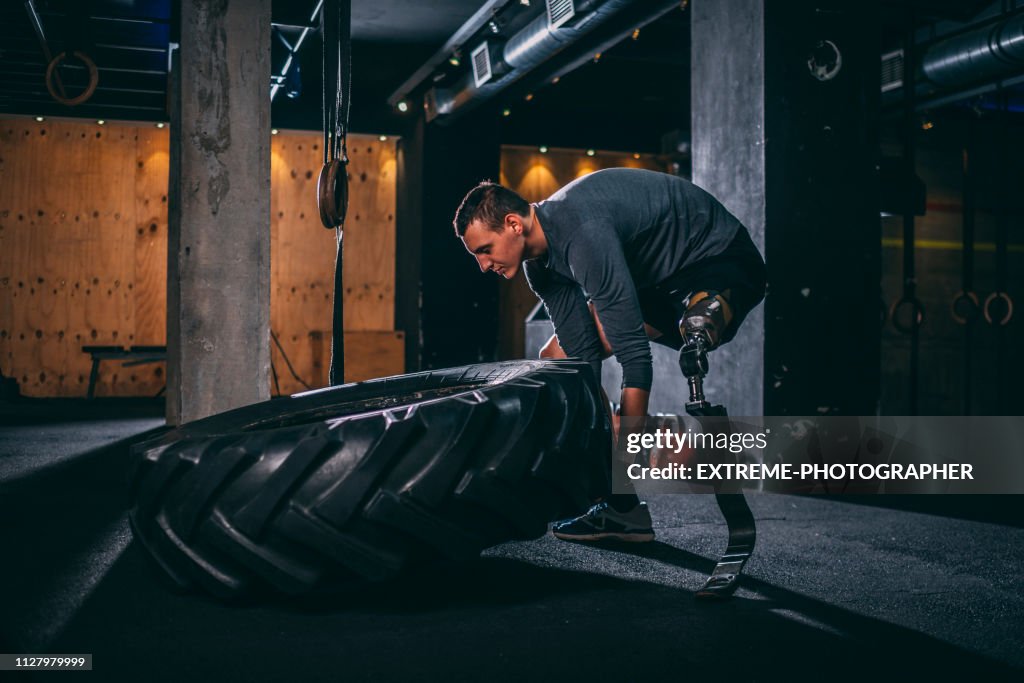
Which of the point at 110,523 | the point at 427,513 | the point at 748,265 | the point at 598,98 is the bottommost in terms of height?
the point at 110,523

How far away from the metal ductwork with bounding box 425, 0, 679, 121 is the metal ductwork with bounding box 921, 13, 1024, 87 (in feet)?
7.19

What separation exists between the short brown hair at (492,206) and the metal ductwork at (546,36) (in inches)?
103

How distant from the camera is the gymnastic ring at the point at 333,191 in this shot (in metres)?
3.08

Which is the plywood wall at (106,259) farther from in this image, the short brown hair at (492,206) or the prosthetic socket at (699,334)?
the prosthetic socket at (699,334)

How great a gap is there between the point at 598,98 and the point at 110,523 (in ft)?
24.4

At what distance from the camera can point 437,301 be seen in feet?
26.9

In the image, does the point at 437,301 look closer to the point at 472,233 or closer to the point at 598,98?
the point at 598,98

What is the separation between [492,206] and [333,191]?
112cm

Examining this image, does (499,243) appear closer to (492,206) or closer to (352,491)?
(492,206)

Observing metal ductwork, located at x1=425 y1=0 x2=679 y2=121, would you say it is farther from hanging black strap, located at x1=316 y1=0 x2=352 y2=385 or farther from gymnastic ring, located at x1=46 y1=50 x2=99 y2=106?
gymnastic ring, located at x1=46 y1=50 x2=99 y2=106

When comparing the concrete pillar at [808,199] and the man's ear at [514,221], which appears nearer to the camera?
the man's ear at [514,221]

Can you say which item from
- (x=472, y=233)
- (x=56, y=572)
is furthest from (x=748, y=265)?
(x=56, y=572)
